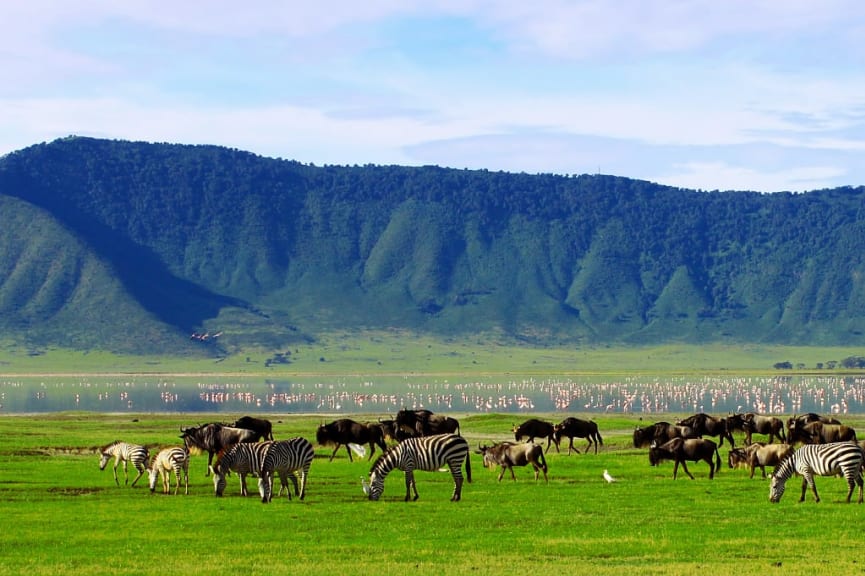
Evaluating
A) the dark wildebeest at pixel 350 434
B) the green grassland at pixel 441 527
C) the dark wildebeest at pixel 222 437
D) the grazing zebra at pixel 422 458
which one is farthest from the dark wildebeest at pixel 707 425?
the grazing zebra at pixel 422 458

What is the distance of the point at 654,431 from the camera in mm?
46719

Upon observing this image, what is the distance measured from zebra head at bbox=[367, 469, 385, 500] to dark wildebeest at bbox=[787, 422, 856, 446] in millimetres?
14204

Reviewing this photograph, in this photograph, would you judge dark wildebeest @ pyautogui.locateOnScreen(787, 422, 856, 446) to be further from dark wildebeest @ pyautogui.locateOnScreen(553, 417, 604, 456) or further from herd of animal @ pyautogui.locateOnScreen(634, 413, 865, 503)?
dark wildebeest @ pyautogui.locateOnScreen(553, 417, 604, 456)

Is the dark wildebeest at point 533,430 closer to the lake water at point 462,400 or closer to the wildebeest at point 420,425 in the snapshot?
the wildebeest at point 420,425

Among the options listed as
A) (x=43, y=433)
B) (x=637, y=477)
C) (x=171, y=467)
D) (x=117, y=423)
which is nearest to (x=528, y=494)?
(x=637, y=477)

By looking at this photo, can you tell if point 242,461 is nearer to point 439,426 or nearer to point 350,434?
point 350,434

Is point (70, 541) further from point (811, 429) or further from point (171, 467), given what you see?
point (811, 429)

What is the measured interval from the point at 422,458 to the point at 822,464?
8.81m

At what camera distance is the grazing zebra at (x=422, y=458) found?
104ft

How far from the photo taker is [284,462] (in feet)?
106

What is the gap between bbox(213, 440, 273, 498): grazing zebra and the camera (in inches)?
1277

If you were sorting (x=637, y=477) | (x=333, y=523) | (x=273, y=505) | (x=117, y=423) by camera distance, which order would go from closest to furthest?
(x=333, y=523) → (x=273, y=505) → (x=637, y=477) → (x=117, y=423)

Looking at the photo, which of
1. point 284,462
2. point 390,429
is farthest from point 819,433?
point 284,462

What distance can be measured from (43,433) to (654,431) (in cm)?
3256
